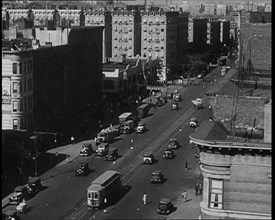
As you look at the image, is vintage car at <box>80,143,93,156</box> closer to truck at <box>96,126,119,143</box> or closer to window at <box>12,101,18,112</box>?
truck at <box>96,126,119,143</box>

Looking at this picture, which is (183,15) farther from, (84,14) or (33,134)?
(33,134)

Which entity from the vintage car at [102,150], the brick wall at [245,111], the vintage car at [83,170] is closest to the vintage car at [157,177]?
the vintage car at [83,170]

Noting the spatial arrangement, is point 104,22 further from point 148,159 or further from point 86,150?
point 148,159

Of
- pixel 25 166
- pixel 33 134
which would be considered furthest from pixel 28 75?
pixel 25 166

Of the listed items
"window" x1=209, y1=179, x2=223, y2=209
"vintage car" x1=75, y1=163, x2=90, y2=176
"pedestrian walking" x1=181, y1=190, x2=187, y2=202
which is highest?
"window" x1=209, y1=179, x2=223, y2=209

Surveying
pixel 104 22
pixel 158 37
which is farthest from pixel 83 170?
pixel 104 22

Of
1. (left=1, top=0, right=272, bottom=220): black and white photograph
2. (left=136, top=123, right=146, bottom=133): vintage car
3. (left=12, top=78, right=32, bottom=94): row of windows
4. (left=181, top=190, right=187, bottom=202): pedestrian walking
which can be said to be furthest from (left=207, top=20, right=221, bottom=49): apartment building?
(left=181, top=190, right=187, bottom=202): pedestrian walking
